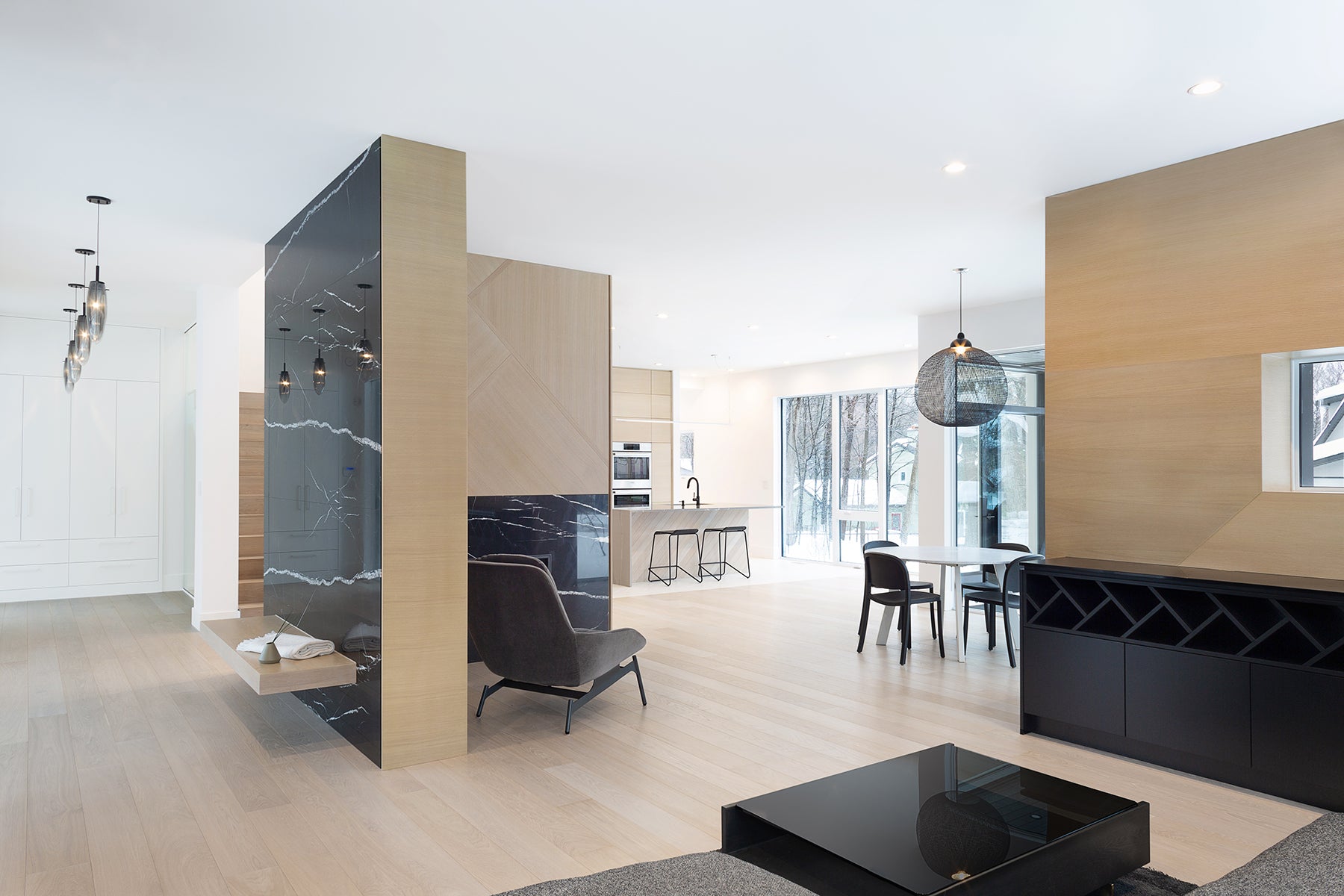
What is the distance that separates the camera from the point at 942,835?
7.63 feet

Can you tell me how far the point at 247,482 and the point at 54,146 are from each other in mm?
3938

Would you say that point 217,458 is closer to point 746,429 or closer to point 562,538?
point 562,538

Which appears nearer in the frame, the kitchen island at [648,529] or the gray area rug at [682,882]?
the gray area rug at [682,882]

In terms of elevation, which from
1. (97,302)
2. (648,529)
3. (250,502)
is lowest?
(648,529)

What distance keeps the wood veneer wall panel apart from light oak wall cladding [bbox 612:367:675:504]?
7836mm

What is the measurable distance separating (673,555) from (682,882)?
8623 mm

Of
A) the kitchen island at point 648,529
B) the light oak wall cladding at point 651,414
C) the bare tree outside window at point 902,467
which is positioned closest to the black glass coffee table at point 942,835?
the kitchen island at point 648,529

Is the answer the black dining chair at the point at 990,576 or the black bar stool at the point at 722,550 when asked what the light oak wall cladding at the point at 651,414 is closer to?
the black bar stool at the point at 722,550

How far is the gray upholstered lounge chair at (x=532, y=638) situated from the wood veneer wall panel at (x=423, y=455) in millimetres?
361

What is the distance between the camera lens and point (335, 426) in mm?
4391

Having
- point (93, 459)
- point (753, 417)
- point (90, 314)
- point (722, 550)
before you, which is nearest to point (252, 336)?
point (93, 459)

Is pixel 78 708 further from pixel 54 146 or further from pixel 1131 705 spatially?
pixel 1131 705

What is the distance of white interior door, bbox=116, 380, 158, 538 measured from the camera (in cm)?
879

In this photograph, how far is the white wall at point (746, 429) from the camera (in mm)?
12078
